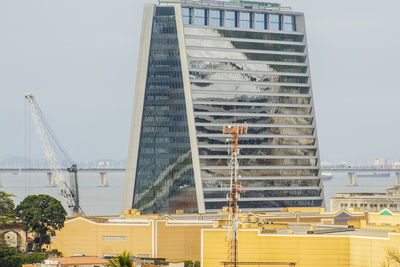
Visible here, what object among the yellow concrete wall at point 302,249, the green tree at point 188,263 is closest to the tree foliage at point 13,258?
the green tree at point 188,263

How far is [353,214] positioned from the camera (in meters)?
194

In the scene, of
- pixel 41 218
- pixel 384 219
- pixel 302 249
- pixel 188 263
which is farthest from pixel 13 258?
pixel 384 219

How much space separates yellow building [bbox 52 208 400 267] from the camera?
126 metres

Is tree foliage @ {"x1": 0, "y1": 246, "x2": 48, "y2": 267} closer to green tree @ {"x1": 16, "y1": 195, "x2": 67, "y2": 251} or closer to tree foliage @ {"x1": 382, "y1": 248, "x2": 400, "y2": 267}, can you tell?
green tree @ {"x1": 16, "y1": 195, "x2": 67, "y2": 251}

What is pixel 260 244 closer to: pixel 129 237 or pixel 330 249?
pixel 330 249

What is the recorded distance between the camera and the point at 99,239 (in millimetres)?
175375

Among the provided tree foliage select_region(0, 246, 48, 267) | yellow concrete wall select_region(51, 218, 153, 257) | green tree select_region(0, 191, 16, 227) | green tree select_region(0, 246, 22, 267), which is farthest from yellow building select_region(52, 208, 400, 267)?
green tree select_region(0, 246, 22, 267)

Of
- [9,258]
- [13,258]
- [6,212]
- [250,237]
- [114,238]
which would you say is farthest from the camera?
[6,212]

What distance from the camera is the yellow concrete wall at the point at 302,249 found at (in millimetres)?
123188

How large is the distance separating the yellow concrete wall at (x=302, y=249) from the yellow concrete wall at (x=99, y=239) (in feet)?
141

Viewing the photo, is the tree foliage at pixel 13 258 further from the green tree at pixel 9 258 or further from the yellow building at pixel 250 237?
the yellow building at pixel 250 237

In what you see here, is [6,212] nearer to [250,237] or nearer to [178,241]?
[178,241]

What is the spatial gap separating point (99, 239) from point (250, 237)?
169 feet

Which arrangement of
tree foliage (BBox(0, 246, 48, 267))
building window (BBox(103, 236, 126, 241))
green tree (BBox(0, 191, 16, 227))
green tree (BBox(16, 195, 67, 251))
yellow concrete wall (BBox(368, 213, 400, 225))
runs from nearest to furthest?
tree foliage (BBox(0, 246, 48, 267)) → yellow concrete wall (BBox(368, 213, 400, 225)) → building window (BBox(103, 236, 126, 241)) → green tree (BBox(0, 191, 16, 227)) → green tree (BBox(16, 195, 67, 251))
